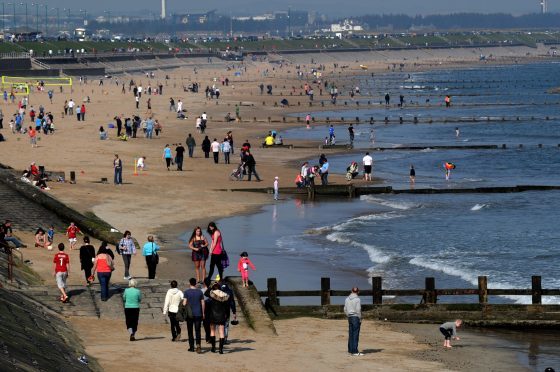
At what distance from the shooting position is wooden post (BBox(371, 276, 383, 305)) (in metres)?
25.1

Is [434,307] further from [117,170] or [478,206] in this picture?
[117,170]

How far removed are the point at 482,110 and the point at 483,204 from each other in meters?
62.7

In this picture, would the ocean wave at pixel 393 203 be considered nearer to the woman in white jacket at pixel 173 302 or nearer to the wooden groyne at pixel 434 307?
the wooden groyne at pixel 434 307

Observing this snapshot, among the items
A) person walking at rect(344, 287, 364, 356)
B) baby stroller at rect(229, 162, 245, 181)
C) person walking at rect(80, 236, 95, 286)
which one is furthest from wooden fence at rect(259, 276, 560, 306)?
baby stroller at rect(229, 162, 245, 181)

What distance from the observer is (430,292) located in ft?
82.7

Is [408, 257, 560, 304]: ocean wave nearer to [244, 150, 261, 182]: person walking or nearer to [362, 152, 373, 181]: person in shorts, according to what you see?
[244, 150, 261, 182]: person walking

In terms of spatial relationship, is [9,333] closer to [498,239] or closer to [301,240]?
[301,240]

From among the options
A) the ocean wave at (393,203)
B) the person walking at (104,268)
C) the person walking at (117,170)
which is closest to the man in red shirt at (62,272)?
the person walking at (104,268)

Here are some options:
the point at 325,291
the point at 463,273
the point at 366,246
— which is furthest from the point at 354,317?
the point at 366,246

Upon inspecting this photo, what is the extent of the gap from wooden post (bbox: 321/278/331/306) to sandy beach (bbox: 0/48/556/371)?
469mm

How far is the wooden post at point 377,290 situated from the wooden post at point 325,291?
3.01 ft

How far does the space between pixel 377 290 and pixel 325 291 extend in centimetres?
107

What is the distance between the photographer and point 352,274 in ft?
101

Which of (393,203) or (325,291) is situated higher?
(325,291)
